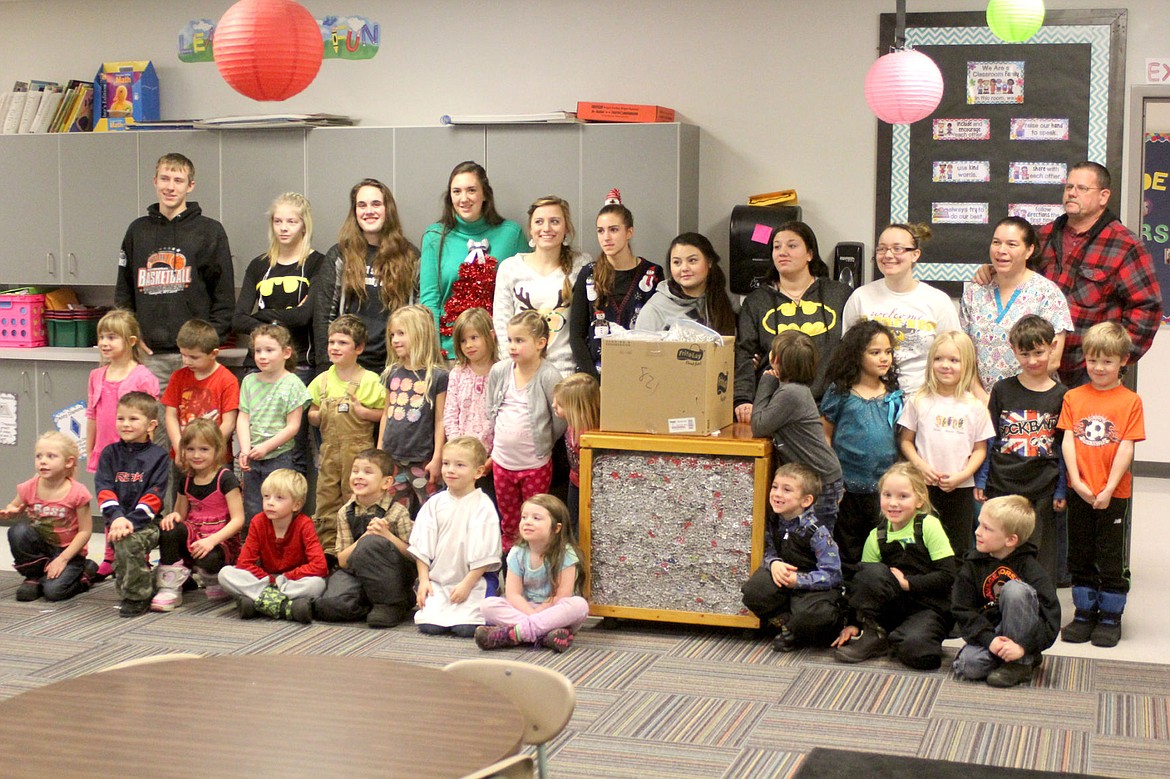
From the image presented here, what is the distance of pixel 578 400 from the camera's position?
4.89m

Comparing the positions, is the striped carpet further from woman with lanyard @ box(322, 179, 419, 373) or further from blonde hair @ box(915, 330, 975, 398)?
woman with lanyard @ box(322, 179, 419, 373)

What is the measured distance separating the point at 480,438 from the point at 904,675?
1909 millimetres

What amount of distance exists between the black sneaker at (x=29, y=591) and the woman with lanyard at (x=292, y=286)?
1.42 metres

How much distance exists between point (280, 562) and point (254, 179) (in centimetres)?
236

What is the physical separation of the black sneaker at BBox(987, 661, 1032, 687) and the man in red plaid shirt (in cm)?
150

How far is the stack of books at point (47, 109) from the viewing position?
22.6ft

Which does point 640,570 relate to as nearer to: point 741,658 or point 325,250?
point 741,658

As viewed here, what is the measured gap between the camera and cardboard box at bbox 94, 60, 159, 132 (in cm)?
696

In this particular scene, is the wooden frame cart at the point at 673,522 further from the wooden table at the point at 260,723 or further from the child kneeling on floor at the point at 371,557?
the wooden table at the point at 260,723

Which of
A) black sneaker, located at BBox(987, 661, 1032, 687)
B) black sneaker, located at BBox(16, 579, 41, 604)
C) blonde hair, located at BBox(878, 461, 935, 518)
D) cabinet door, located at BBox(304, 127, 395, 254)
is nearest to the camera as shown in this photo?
black sneaker, located at BBox(987, 661, 1032, 687)

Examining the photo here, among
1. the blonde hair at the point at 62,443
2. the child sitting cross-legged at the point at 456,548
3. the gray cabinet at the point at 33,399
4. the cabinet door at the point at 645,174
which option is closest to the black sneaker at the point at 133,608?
the blonde hair at the point at 62,443

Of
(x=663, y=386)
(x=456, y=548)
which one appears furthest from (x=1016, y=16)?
(x=456, y=548)

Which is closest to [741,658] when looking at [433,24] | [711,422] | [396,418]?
[711,422]

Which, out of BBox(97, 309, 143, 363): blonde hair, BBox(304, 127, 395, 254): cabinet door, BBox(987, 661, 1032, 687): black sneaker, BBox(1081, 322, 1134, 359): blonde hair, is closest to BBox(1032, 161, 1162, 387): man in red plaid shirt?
BBox(1081, 322, 1134, 359): blonde hair
